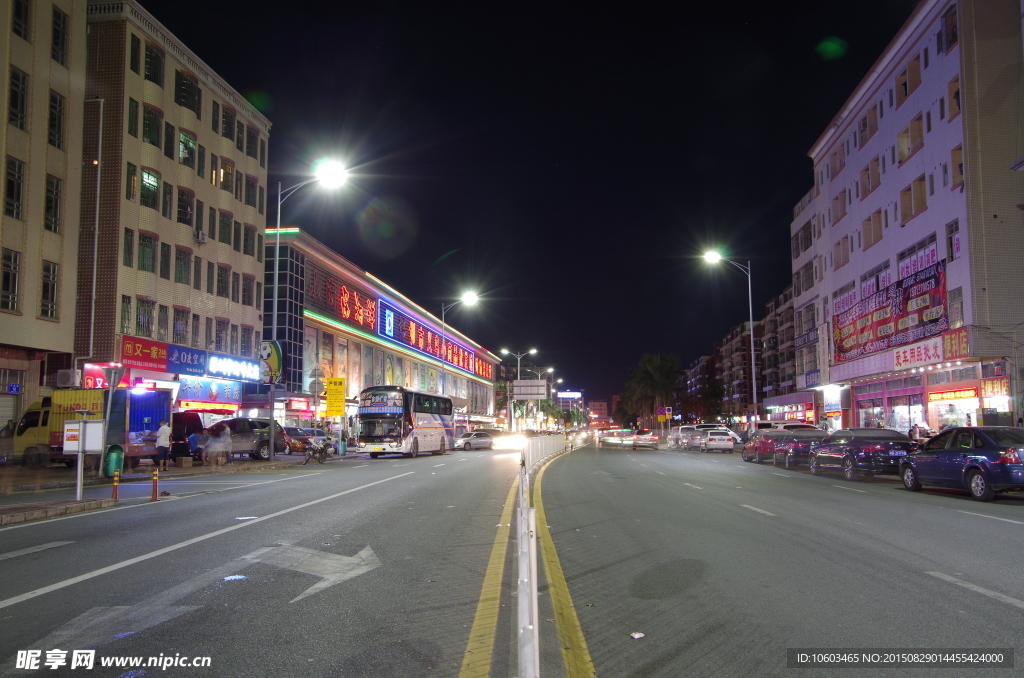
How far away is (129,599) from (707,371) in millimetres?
161711

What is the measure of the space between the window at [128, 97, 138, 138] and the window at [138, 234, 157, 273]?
472 centimetres

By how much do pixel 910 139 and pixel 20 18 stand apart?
128 ft

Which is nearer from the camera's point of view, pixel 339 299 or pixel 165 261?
pixel 165 261

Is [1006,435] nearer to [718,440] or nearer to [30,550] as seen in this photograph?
[30,550]

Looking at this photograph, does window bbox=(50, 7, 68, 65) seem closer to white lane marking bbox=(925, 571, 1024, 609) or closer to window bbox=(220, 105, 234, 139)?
window bbox=(220, 105, 234, 139)

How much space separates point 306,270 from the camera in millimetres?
54250

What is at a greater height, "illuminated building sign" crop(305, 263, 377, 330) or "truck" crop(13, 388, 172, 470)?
"illuminated building sign" crop(305, 263, 377, 330)

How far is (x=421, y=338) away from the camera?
272ft

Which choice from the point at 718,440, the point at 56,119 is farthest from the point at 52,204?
the point at 718,440

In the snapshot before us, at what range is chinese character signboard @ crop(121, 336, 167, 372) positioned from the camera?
3266cm

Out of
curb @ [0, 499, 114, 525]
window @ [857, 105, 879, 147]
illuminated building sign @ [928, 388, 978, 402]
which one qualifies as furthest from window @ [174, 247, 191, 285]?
window @ [857, 105, 879, 147]

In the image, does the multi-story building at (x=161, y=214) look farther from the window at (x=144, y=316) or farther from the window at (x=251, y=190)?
the window at (x=251, y=190)

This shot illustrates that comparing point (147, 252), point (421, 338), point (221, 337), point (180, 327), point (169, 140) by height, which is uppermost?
point (169, 140)

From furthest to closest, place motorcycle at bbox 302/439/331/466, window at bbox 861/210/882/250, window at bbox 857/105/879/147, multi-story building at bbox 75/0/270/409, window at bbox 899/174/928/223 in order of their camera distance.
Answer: window at bbox 857/105/879/147, window at bbox 861/210/882/250, window at bbox 899/174/928/223, motorcycle at bbox 302/439/331/466, multi-story building at bbox 75/0/270/409
